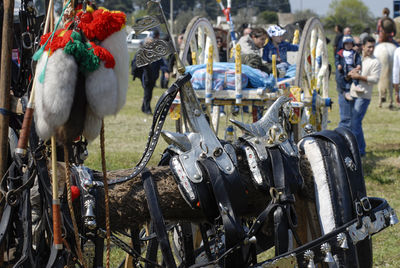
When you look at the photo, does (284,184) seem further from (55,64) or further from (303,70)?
(303,70)

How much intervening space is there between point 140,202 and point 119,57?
63 centimetres

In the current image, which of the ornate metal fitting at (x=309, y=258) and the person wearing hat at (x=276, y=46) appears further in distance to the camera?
the person wearing hat at (x=276, y=46)

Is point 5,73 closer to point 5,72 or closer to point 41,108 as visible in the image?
point 5,72

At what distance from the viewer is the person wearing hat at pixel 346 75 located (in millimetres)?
8117

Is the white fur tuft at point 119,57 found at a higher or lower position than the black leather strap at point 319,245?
higher

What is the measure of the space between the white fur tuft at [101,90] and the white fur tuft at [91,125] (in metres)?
0.05

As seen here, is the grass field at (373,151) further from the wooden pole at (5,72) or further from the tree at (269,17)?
the tree at (269,17)

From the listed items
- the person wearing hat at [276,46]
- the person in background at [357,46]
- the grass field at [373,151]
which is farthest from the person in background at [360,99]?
the person wearing hat at [276,46]

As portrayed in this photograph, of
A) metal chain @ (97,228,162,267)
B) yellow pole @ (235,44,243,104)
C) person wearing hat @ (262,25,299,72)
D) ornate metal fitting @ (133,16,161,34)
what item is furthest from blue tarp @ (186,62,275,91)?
metal chain @ (97,228,162,267)

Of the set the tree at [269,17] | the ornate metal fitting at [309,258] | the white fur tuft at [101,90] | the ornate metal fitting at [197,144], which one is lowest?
the ornate metal fitting at [309,258]

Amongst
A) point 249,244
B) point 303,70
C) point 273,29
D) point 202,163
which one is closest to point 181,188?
point 202,163

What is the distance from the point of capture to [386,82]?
42.7ft

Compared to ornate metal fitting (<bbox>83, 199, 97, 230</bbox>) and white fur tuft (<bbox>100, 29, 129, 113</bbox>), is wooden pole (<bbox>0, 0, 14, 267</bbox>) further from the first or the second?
white fur tuft (<bbox>100, 29, 129, 113</bbox>)

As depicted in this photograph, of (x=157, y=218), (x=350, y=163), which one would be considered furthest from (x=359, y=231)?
(x=157, y=218)
